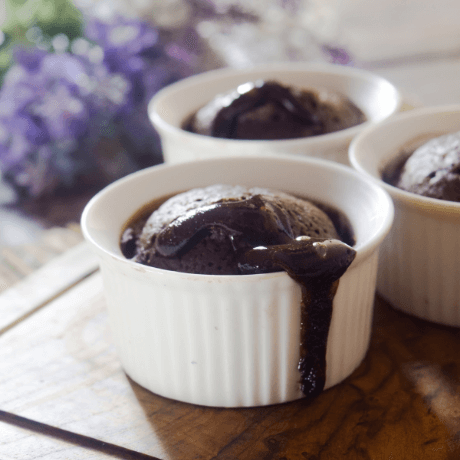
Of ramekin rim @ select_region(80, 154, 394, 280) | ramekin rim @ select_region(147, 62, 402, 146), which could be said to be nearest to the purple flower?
ramekin rim @ select_region(147, 62, 402, 146)

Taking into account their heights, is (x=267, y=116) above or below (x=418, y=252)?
above

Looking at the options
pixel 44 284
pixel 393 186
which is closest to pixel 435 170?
pixel 393 186

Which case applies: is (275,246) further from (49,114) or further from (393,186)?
(49,114)

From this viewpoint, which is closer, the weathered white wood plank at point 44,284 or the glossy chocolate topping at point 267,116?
the weathered white wood plank at point 44,284

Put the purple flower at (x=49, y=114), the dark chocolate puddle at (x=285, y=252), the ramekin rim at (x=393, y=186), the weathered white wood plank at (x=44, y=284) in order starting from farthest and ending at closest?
the purple flower at (x=49, y=114) → the weathered white wood plank at (x=44, y=284) → the ramekin rim at (x=393, y=186) → the dark chocolate puddle at (x=285, y=252)

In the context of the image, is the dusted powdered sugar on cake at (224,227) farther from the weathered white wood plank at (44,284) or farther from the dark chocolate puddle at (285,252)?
the weathered white wood plank at (44,284)

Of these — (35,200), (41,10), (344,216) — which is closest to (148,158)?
(35,200)

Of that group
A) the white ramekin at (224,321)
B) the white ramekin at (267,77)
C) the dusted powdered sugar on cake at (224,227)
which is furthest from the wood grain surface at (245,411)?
the white ramekin at (267,77)
